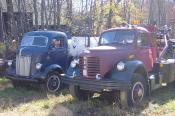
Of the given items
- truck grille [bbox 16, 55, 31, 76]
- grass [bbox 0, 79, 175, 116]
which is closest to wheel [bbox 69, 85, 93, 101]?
grass [bbox 0, 79, 175, 116]

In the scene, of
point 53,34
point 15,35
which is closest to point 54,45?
point 53,34

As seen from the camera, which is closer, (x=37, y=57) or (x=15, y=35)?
(x=37, y=57)

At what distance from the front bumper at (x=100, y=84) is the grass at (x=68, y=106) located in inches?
20.0

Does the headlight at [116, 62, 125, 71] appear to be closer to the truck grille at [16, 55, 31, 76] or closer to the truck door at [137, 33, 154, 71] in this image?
the truck door at [137, 33, 154, 71]

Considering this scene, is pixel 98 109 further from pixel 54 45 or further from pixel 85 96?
pixel 54 45

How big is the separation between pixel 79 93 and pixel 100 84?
1.29m

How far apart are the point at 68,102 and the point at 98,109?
3.92 feet

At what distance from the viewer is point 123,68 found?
9.22 m

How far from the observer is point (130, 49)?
32.7 ft

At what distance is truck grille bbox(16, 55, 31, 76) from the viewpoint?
463 inches

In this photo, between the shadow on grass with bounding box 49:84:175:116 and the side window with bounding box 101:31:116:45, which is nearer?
the shadow on grass with bounding box 49:84:175:116

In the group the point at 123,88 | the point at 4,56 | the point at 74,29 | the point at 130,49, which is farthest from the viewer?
the point at 74,29

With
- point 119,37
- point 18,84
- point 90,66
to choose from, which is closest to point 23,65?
point 18,84

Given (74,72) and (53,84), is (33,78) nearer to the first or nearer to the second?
(53,84)
